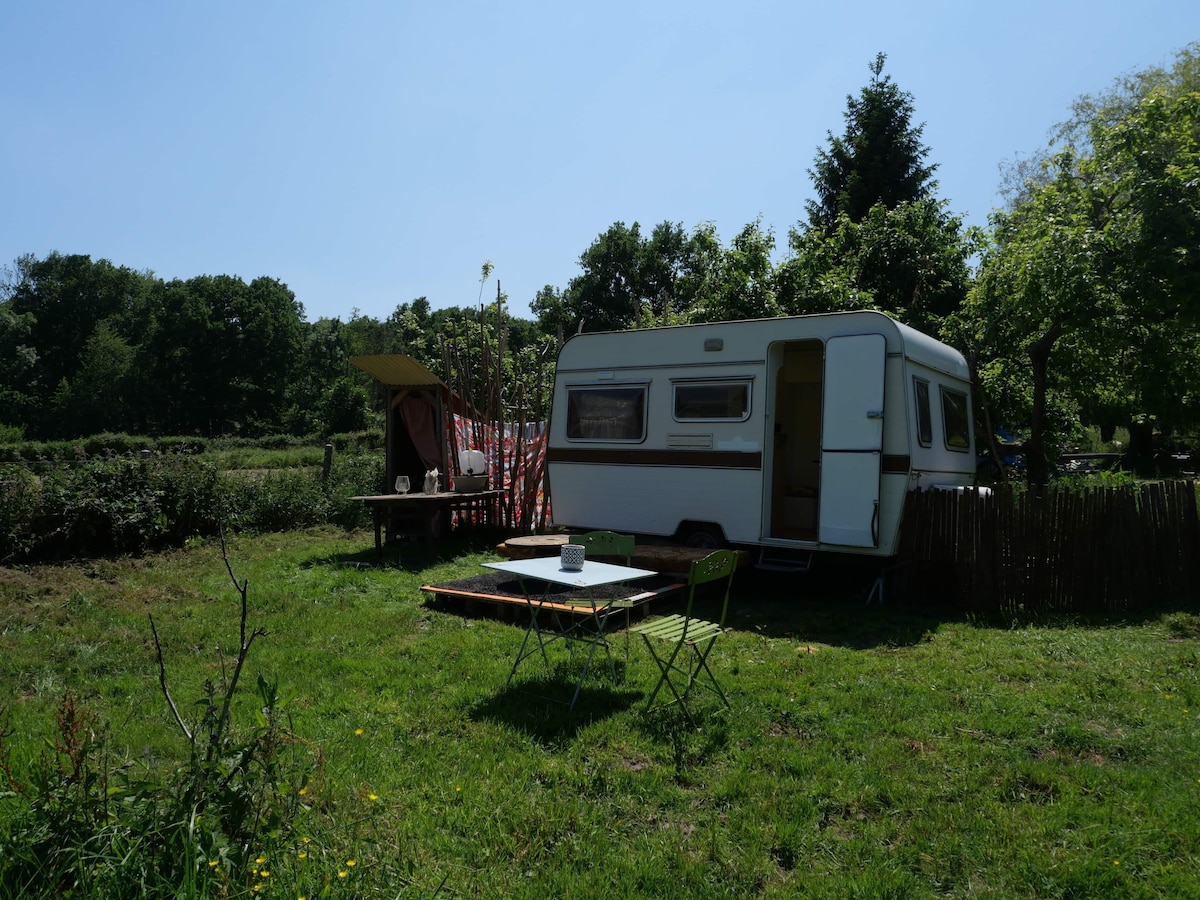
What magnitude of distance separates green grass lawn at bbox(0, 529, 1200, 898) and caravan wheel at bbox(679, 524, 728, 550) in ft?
4.70

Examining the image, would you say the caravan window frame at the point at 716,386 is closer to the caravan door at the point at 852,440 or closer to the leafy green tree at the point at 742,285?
the caravan door at the point at 852,440

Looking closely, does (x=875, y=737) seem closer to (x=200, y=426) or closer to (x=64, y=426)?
(x=200, y=426)

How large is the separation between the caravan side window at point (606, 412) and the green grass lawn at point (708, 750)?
277cm

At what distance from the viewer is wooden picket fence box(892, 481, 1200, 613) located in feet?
22.5

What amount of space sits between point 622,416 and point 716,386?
45.4 inches

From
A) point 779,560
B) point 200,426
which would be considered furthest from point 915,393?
point 200,426

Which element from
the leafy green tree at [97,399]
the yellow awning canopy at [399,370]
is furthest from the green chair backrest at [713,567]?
the leafy green tree at [97,399]

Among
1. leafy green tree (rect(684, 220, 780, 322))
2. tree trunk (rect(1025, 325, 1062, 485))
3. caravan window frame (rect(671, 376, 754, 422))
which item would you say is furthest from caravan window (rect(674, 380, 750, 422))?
leafy green tree (rect(684, 220, 780, 322))

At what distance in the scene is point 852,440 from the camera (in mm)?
7348

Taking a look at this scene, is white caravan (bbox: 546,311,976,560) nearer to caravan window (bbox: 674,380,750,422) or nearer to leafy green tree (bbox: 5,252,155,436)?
caravan window (bbox: 674,380,750,422)

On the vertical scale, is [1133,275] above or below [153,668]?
above

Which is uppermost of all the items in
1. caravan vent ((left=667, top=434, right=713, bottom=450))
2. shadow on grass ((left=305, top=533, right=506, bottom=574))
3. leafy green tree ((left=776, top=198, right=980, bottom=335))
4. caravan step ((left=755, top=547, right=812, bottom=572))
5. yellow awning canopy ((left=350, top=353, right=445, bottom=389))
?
leafy green tree ((left=776, top=198, right=980, bottom=335))

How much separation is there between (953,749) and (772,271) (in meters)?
11.2

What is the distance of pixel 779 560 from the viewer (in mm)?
7984
